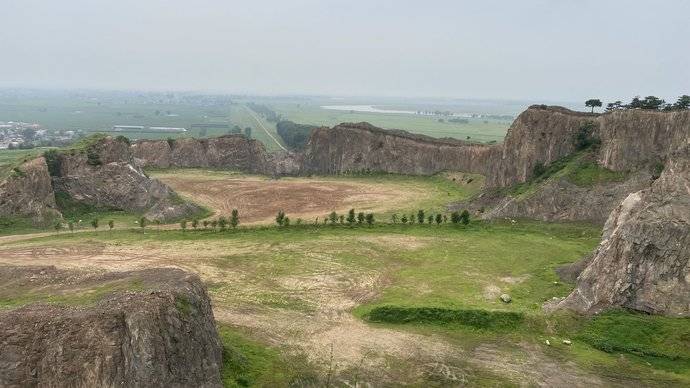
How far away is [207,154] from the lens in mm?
89938

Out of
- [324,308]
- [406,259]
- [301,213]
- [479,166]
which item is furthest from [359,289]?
[479,166]

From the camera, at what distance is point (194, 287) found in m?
22.0

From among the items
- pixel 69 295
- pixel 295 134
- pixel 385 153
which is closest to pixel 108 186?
pixel 69 295

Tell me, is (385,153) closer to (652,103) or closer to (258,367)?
(652,103)

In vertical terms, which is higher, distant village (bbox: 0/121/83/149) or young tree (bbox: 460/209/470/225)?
young tree (bbox: 460/209/470/225)

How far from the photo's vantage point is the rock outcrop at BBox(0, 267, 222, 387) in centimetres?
1766

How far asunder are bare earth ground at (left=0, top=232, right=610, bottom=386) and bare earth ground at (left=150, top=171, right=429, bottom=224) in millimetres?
14129

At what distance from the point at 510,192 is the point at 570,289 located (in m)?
24.6

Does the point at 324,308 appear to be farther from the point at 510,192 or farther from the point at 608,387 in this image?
the point at 510,192

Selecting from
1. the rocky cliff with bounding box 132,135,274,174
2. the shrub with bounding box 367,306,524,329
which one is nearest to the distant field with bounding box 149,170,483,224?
the rocky cliff with bounding box 132,135,274,174

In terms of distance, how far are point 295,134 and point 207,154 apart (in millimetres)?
55648

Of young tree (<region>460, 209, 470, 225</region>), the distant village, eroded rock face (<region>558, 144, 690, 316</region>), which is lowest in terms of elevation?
the distant village

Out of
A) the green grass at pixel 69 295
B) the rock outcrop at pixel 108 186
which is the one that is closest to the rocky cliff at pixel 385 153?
the rock outcrop at pixel 108 186

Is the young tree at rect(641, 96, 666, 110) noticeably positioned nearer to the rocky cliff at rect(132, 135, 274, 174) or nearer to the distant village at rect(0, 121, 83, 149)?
the rocky cliff at rect(132, 135, 274, 174)
